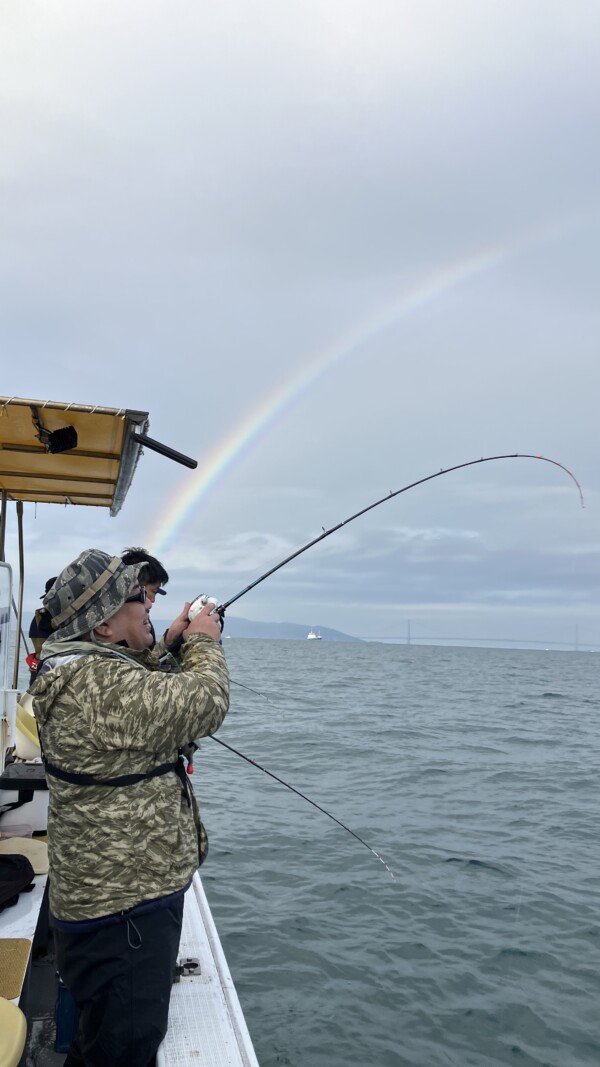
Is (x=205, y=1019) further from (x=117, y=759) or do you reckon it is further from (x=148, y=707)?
(x=148, y=707)

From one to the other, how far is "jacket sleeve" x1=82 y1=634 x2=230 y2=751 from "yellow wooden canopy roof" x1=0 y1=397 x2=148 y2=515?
80.8 inches

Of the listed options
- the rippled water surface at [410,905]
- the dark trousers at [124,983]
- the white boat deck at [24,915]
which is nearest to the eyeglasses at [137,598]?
the dark trousers at [124,983]

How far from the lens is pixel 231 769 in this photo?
14742mm

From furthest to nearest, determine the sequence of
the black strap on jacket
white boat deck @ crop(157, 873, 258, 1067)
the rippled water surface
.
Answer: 1. the rippled water surface
2. white boat deck @ crop(157, 873, 258, 1067)
3. the black strap on jacket

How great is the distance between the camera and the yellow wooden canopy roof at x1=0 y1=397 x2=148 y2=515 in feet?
13.3

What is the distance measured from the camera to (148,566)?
4.34 metres

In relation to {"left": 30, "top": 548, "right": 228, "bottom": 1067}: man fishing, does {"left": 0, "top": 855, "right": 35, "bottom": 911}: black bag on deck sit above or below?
below

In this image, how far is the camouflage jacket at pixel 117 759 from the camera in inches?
87.0

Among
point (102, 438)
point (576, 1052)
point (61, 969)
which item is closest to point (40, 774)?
point (102, 438)

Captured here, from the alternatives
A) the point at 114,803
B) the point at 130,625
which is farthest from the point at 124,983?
the point at 130,625

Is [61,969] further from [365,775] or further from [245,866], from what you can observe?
[365,775]

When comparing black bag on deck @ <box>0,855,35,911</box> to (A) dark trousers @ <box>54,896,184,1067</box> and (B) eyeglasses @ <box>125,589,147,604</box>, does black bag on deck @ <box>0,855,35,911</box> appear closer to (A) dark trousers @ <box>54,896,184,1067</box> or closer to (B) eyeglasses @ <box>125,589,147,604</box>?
(A) dark trousers @ <box>54,896,184,1067</box>

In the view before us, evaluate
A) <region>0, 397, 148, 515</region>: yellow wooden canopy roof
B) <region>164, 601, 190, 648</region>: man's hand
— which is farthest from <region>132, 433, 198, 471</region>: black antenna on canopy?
<region>164, 601, 190, 648</region>: man's hand

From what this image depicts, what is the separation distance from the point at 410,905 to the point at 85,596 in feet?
21.4
